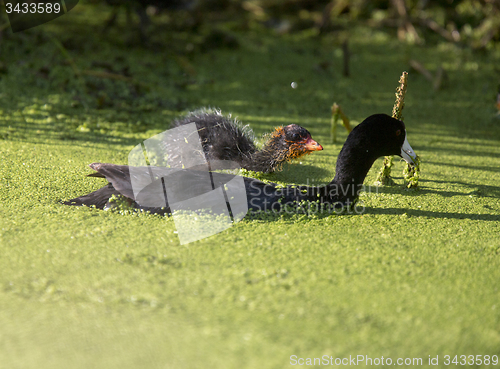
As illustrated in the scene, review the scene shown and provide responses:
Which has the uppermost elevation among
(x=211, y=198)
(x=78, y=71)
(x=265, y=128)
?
(x=78, y=71)

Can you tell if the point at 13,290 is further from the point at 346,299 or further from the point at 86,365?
the point at 346,299

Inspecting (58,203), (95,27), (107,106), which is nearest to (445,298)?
(58,203)

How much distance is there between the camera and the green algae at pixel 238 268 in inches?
47.3

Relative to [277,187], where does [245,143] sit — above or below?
above

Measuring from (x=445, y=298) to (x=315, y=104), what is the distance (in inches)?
86.5

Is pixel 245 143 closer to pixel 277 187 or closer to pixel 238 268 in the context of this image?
pixel 277 187

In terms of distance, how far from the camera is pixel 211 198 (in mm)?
1823

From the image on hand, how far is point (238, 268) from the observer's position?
150cm

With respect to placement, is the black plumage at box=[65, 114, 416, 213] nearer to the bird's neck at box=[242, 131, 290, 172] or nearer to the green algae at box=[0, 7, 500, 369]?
the green algae at box=[0, 7, 500, 369]

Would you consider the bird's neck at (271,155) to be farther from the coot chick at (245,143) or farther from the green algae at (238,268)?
the green algae at (238,268)

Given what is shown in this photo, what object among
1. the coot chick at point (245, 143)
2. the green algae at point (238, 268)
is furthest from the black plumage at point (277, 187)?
the coot chick at point (245, 143)

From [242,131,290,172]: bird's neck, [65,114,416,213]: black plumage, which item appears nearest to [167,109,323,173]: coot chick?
[242,131,290,172]: bird's neck

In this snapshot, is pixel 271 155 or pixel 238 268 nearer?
pixel 238 268

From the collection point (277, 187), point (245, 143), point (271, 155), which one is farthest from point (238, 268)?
point (245, 143)
